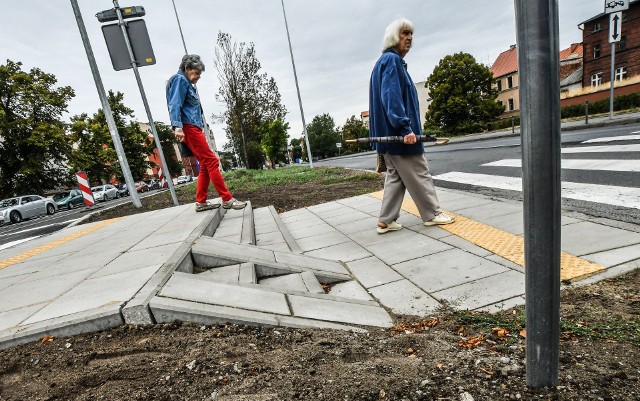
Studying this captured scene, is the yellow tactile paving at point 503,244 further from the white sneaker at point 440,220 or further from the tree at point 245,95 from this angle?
the tree at point 245,95

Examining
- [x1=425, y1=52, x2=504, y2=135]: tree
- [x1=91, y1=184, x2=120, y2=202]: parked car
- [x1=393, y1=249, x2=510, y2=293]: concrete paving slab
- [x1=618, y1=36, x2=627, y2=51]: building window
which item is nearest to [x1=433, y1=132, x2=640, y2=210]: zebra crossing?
[x1=393, y1=249, x2=510, y2=293]: concrete paving slab

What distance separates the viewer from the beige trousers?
3.64 metres

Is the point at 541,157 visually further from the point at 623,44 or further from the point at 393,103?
the point at 623,44

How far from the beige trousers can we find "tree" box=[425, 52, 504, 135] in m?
42.2

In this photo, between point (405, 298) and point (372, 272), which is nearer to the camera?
point (405, 298)

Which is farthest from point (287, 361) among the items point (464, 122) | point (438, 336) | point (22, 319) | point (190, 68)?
point (464, 122)

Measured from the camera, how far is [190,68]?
4.56 m

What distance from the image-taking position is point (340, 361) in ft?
4.85

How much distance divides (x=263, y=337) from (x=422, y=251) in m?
1.91

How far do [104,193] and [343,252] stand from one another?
107ft

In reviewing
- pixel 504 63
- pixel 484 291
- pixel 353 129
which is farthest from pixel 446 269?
pixel 353 129

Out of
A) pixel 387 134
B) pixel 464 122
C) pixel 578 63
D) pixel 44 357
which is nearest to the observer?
pixel 44 357

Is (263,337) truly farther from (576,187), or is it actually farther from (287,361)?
(576,187)

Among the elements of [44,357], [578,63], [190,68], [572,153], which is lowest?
[572,153]
